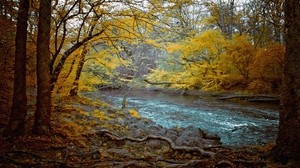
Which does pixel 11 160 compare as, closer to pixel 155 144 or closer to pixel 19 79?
pixel 19 79

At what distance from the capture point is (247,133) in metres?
Result: 12.4

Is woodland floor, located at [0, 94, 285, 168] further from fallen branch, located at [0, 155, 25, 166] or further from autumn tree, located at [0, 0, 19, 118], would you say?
autumn tree, located at [0, 0, 19, 118]

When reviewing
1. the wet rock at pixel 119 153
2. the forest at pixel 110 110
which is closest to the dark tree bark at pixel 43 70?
the forest at pixel 110 110

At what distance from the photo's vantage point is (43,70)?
6.95 meters

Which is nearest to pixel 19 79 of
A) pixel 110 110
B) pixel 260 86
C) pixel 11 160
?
pixel 11 160

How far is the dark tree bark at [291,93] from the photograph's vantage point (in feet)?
18.7

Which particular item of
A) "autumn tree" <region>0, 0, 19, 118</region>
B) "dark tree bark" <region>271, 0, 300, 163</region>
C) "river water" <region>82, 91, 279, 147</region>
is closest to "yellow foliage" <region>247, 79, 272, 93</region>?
"river water" <region>82, 91, 279, 147</region>

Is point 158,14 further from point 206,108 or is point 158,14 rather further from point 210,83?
point 210,83

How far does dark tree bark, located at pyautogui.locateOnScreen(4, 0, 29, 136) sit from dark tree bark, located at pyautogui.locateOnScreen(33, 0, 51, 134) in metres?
0.35

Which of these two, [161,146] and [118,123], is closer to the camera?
[161,146]

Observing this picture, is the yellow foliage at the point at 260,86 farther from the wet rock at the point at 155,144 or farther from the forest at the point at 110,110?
the wet rock at the point at 155,144

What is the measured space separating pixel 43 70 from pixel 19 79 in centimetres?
61

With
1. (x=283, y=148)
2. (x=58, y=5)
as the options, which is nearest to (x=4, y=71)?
(x=58, y=5)

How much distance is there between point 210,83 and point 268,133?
556 inches
